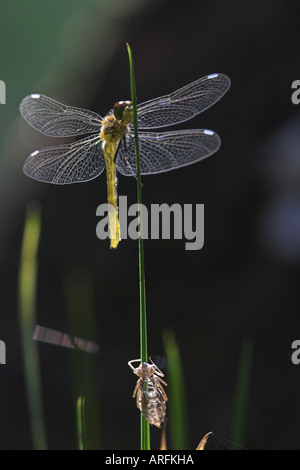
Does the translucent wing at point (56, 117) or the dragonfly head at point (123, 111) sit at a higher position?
the translucent wing at point (56, 117)

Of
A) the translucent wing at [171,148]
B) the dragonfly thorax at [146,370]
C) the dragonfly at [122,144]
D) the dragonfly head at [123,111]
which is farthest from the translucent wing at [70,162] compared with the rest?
the dragonfly thorax at [146,370]

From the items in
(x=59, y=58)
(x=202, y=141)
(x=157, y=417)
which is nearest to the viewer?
(x=157, y=417)

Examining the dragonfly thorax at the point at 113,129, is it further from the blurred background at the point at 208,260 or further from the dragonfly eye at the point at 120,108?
the blurred background at the point at 208,260

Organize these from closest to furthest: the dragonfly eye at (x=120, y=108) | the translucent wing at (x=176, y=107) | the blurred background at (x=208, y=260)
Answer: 1. the dragonfly eye at (x=120, y=108)
2. the translucent wing at (x=176, y=107)
3. the blurred background at (x=208, y=260)

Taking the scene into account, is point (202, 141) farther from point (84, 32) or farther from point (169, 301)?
point (84, 32)

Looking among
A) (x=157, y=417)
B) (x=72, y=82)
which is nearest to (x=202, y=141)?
(x=157, y=417)

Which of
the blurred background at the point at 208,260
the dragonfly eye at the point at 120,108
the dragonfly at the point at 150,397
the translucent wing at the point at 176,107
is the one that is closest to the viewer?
the dragonfly at the point at 150,397

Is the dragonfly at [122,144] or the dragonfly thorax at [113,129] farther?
the dragonfly at [122,144]

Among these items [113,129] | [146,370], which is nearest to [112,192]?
[113,129]

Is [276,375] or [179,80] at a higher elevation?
[179,80]
